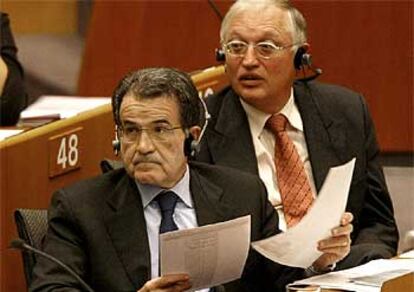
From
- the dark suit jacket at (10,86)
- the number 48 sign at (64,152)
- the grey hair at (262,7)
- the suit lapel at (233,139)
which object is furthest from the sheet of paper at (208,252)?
the dark suit jacket at (10,86)

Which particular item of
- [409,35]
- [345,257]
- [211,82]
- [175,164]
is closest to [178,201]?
[175,164]

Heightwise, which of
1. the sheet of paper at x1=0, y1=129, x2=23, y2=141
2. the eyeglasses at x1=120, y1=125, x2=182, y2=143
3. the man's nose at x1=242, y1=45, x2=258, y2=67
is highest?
the man's nose at x1=242, y1=45, x2=258, y2=67

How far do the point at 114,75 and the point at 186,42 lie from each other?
1.04ft

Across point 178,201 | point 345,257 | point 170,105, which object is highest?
point 170,105

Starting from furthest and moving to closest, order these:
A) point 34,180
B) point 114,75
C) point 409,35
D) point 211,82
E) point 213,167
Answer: point 114,75
point 409,35
point 211,82
point 34,180
point 213,167

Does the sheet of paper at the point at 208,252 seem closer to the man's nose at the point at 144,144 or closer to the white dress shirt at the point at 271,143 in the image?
the man's nose at the point at 144,144

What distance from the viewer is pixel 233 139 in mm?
2955

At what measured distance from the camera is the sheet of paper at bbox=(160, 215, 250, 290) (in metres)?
2.09

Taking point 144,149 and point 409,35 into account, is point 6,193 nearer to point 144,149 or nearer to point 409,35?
Answer: point 144,149

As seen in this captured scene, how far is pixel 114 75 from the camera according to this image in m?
4.78

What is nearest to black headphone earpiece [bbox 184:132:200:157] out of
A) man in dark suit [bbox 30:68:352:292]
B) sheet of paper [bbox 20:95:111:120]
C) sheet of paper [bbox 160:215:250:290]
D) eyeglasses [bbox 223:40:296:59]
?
man in dark suit [bbox 30:68:352:292]

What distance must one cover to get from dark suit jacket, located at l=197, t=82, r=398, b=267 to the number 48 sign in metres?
0.32

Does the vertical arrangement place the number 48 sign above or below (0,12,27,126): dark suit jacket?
below

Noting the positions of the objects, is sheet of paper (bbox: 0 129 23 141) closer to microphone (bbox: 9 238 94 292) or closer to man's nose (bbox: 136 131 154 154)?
man's nose (bbox: 136 131 154 154)
